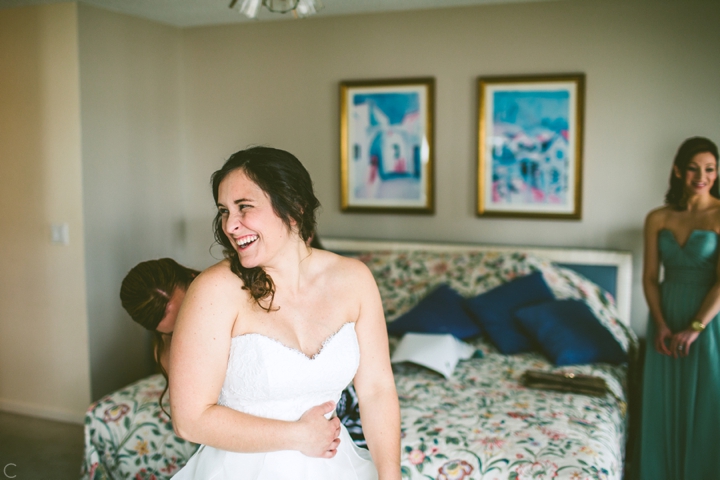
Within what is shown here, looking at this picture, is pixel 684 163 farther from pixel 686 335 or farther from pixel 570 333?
pixel 570 333

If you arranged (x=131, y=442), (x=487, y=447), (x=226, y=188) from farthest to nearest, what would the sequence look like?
(x=131, y=442) < (x=487, y=447) < (x=226, y=188)

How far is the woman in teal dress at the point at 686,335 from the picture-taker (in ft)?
8.05

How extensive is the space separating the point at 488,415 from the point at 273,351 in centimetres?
110

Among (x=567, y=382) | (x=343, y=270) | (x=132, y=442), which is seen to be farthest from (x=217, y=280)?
(x=567, y=382)

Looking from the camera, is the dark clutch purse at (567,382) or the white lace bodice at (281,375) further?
the dark clutch purse at (567,382)

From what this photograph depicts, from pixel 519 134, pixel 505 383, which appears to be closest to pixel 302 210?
pixel 505 383

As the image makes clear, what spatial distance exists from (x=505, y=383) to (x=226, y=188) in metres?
1.65

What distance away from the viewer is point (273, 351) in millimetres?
1401

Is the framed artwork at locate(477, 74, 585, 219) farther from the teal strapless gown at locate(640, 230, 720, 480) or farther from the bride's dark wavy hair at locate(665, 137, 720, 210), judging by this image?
the teal strapless gown at locate(640, 230, 720, 480)

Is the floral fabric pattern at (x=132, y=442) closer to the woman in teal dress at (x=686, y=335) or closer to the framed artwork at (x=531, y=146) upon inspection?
the woman in teal dress at (x=686, y=335)

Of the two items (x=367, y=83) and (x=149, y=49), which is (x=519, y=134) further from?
(x=149, y=49)

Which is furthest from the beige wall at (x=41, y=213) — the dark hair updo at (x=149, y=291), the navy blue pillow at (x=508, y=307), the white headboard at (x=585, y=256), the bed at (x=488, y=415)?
the navy blue pillow at (x=508, y=307)

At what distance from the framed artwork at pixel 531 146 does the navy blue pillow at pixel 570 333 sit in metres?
0.79

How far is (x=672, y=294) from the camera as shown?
2646mm
